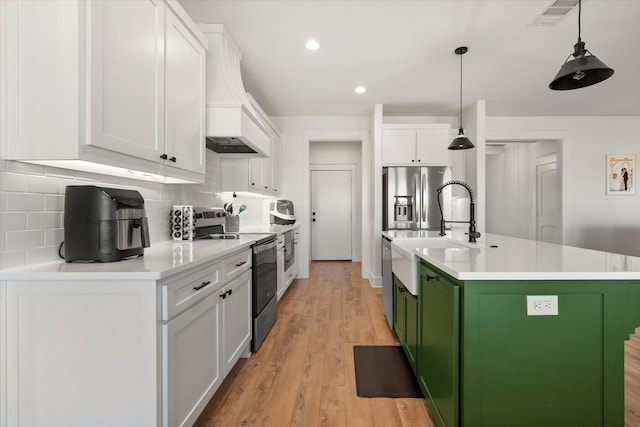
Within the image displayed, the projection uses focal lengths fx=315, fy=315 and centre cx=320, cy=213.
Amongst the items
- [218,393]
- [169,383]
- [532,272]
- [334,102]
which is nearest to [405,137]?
[334,102]

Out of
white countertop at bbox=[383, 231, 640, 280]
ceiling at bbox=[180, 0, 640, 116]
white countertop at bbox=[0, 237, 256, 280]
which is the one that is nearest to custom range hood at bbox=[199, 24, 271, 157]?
ceiling at bbox=[180, 0, 640, 116]

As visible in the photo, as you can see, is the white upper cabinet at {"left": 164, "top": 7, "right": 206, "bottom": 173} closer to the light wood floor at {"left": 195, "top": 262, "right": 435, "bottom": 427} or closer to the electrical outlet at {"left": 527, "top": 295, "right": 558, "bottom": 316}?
the light wood floor at {"left": 195, "top": 262, "right": 435, "bottom": 427}

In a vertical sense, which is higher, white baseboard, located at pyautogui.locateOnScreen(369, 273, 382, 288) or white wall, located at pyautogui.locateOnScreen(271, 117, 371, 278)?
white wall, located at pyautogui.locateOnScreen(271, 117, 371, 278)

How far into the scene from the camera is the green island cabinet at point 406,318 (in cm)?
197

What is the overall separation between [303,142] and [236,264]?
331 centimetres

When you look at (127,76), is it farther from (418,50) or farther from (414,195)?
(414,195)

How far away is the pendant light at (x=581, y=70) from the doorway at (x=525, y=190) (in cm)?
422

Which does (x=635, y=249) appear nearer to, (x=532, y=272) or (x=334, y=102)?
(x=334, y=102)

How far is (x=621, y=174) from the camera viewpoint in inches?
209

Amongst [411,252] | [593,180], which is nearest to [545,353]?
[411,252]

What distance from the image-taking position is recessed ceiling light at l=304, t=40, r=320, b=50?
2827 millimetres

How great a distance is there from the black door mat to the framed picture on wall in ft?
17.4

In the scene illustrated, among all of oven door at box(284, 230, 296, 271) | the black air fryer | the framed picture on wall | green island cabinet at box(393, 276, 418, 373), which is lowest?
green island cabinet at box(393, 276, 418, 373)

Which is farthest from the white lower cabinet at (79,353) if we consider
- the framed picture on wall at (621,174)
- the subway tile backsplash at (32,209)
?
the framed picture on wall at (621,174)
